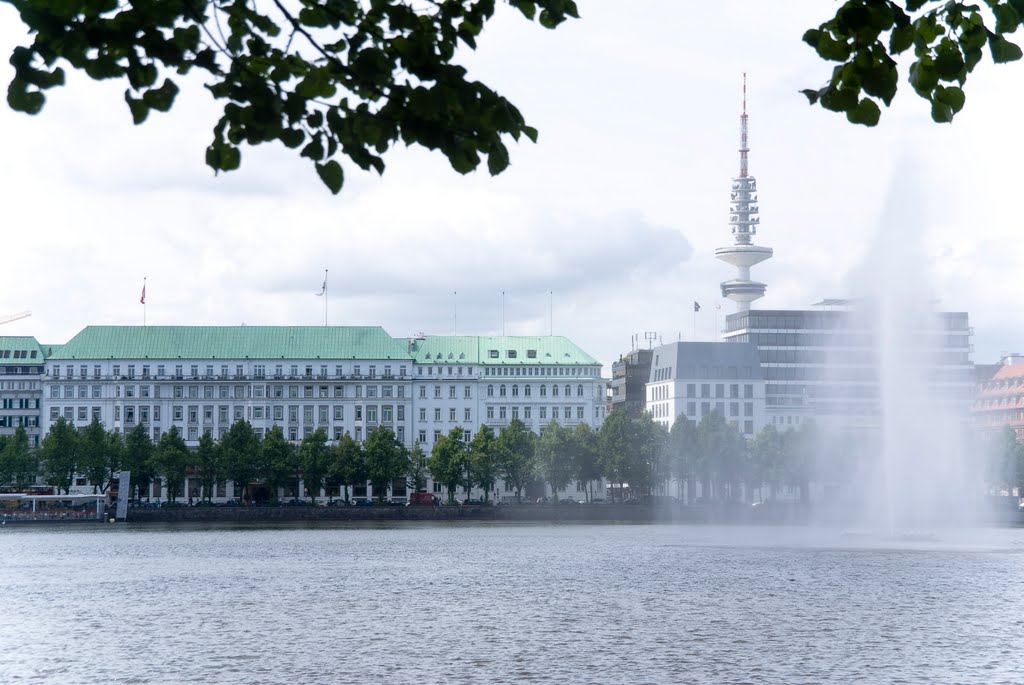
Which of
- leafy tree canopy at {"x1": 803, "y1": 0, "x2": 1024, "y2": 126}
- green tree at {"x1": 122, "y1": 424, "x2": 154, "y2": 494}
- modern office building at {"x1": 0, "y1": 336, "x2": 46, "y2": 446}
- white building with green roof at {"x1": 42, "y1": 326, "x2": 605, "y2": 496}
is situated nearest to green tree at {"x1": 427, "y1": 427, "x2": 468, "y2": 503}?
green tree at {"x1": 122, "y1": 424, "x2": 154, "y2": 494}

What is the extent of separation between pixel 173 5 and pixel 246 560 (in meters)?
84.1

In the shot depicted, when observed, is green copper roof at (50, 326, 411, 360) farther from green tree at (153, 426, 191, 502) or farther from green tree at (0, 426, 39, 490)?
green tree at (153, 426, 191, 502)

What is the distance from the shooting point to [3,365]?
643ft

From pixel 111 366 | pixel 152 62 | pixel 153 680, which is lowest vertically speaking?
pixel 153 680

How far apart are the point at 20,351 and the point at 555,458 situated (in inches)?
3070

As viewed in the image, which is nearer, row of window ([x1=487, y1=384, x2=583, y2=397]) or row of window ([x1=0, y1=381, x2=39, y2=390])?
row of window ([x1=0, y1=381, x2=39, y2=390])

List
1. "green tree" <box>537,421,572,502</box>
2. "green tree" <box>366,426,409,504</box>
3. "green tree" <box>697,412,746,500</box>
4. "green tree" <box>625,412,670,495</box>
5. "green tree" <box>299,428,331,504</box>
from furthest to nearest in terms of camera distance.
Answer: "green tree" <box>697,412,746,500</box> < "green tree" <box>625,412,670,495</box> < "green tree" <box>366,426,409,504</box> < "green tree" <box>299,428,331,504</box> < "green tree" <box>537,421,572,502</box>

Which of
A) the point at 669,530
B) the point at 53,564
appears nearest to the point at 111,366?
the point at 669,530

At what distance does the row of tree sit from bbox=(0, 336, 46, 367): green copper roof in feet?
108

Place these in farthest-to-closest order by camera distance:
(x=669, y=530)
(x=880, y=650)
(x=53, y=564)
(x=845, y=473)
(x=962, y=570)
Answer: (x=845, y=473), (x=669, y=530), (x=53, y=564), (x=962, y=570), (x=880, y=650)

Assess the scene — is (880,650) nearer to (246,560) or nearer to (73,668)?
(73,668)

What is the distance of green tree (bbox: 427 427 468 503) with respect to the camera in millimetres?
160625

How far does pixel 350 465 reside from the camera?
533 ft

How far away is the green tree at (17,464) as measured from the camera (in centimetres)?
15712
